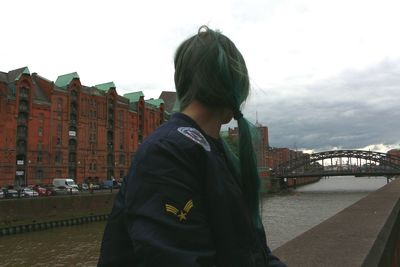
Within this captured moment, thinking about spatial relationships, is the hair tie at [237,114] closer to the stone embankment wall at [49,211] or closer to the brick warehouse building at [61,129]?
the stone embankment wall at [49,211]

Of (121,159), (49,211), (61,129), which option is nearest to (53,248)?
(49,211)

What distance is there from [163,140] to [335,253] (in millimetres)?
2461

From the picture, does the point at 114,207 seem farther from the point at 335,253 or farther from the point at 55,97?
the point at 55,97

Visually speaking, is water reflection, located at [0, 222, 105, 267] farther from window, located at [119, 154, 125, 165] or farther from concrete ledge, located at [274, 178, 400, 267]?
window, located at [119, 154, 125, 165]

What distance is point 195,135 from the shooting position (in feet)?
4.03

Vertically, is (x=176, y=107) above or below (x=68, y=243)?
Answer: above

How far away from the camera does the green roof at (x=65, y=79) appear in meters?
53.7

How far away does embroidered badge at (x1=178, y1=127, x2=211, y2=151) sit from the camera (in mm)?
1209

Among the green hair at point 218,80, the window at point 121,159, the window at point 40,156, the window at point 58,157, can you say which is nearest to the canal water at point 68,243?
the green hair at point 218,80

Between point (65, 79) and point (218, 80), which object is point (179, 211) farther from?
point (65, 79)

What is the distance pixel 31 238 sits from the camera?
26.4 meters

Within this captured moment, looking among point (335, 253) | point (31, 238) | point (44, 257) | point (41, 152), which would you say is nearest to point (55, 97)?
point (41, 152)

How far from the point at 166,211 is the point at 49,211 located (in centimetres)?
3458

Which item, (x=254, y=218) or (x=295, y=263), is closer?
(x=254, y=218)
